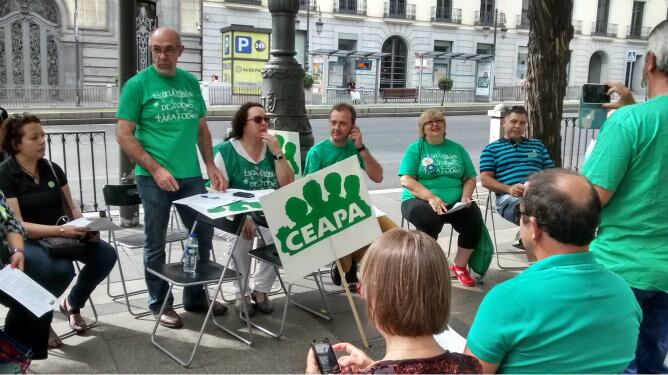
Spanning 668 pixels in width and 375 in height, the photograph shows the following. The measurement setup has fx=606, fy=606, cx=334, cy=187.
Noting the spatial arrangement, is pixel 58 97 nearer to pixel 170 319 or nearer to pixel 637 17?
pixel 170 319

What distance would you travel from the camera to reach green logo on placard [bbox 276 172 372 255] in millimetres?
3553

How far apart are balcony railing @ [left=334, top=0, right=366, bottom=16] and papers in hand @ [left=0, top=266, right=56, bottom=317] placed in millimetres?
36089

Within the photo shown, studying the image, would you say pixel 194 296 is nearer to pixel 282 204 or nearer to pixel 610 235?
pixel 282 204

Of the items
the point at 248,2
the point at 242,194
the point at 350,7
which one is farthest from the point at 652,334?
the point at 350,7

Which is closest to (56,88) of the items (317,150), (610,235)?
(317,150)

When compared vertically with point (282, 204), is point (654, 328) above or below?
below

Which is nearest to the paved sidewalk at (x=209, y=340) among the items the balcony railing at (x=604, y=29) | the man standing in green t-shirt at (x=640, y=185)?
the man standing in green t-shirt at (x=640, y=185)

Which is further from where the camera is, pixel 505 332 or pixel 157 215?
pixel 157 215

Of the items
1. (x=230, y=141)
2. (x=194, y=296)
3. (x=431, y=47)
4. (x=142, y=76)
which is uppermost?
(x=431, y=47)

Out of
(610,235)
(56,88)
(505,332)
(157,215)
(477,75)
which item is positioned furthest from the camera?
(477,75)

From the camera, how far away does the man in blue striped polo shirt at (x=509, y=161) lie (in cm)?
535

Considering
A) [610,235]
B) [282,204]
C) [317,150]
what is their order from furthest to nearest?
[317,150], [282,204], [610,235]

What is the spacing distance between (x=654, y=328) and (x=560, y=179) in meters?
1.33

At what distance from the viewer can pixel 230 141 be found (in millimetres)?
4379
